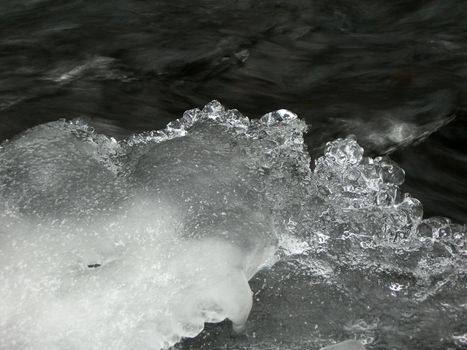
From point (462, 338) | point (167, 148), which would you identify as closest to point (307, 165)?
point (167, 148)

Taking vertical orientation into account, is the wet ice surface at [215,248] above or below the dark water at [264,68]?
above

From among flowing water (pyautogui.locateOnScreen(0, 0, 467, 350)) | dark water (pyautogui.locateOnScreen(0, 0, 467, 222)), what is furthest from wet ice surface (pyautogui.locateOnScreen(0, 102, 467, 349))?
dark water (pyautogui.locateOnScreen(0, 0, 467, 222))

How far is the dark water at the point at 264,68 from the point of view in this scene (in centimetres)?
375

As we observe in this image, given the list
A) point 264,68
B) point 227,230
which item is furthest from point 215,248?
point 264,68

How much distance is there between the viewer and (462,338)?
215cm

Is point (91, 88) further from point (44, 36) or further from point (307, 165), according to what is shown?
point (307, 165)

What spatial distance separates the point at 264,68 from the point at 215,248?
2.57 metres

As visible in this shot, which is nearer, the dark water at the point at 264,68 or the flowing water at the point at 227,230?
the flowing water at the point at 227,230

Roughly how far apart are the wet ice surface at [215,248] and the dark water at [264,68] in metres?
0.67

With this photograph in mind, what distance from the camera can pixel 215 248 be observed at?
A: 2170mm

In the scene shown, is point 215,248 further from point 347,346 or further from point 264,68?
point 264,68

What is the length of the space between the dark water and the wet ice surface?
672 mm

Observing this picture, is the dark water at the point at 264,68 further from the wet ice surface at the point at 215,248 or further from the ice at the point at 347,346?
the ice at the point at 347,346

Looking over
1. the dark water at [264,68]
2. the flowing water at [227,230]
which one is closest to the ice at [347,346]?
the flowing water at [227,230]
